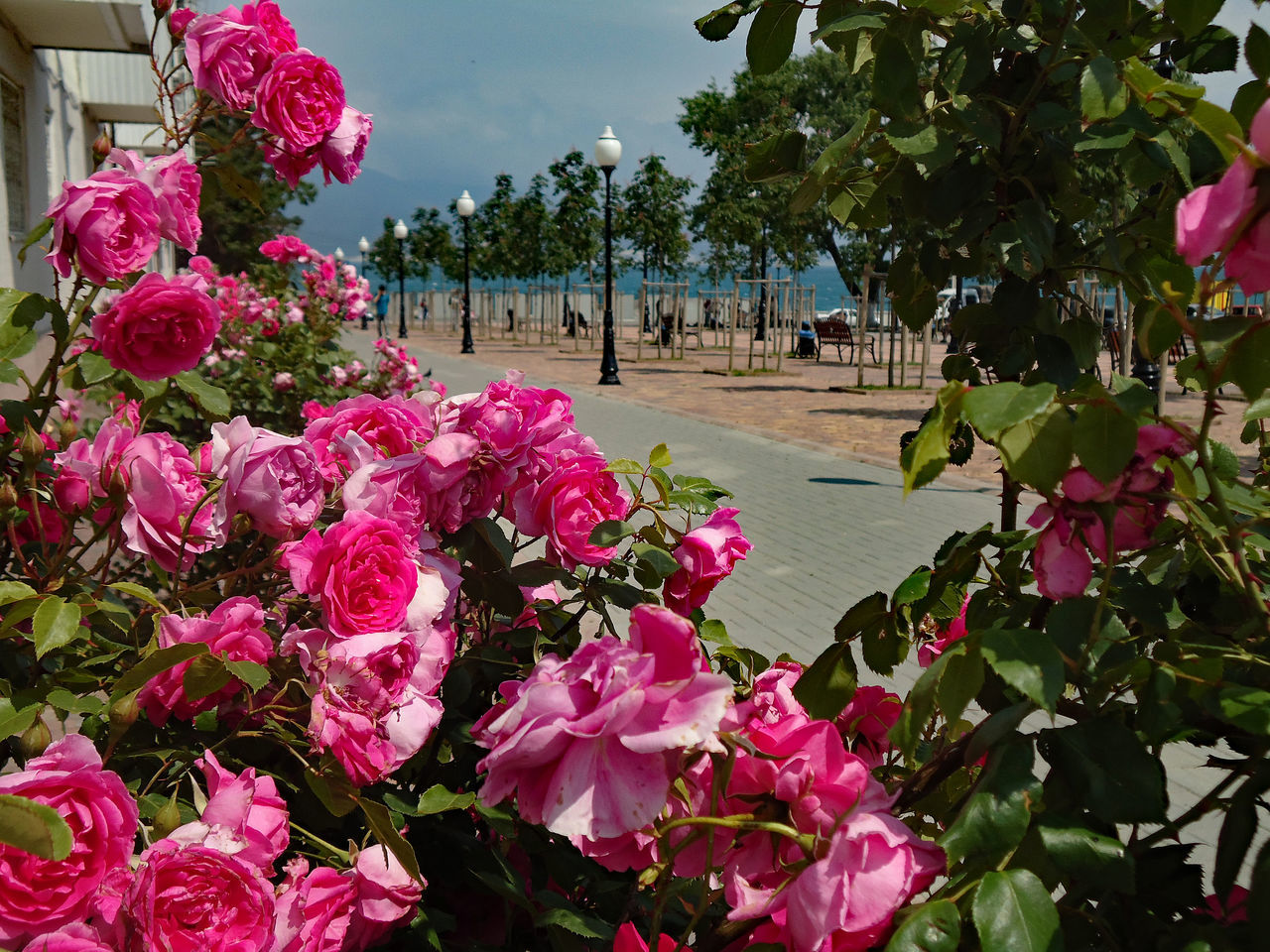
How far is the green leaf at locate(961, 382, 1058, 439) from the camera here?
25.1 inches

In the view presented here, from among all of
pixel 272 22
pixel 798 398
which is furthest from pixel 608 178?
pixel 272 22

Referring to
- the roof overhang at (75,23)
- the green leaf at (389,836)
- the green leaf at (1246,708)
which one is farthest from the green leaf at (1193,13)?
the roof overhang at (75,23)

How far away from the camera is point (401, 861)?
90 cm

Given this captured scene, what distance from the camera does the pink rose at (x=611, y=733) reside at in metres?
0.61

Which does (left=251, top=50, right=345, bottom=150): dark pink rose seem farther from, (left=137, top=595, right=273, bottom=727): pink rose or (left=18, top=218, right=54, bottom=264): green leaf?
(left=137, top=595, right=273, bottom=727): pink rose

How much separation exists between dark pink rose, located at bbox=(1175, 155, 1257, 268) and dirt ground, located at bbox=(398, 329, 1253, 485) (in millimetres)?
5837

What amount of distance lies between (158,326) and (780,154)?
0.86 metres

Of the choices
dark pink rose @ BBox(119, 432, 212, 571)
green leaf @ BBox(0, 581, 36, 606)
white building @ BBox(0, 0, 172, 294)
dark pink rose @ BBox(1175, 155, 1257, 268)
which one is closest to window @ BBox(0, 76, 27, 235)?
white building @ BBox(0, 0, 172, 294)

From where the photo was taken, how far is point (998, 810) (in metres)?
0.66

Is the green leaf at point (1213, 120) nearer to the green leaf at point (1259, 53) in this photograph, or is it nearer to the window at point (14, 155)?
the green leaf at point (1259, 53)

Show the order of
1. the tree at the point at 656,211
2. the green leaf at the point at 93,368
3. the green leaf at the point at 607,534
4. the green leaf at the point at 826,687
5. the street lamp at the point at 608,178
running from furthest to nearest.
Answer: the tree at the point at 656,211 → the street lamp at the point at 608,178 → the green leaf at the point at 93,368 → the green leaf at the point at 607,534 → the green leaf at the point at 826,687

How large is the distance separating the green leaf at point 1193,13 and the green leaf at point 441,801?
1.00 m

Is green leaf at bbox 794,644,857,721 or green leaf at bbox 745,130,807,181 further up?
green leaf at bbox 745,130,807,181

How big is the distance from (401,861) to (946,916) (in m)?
0.50
